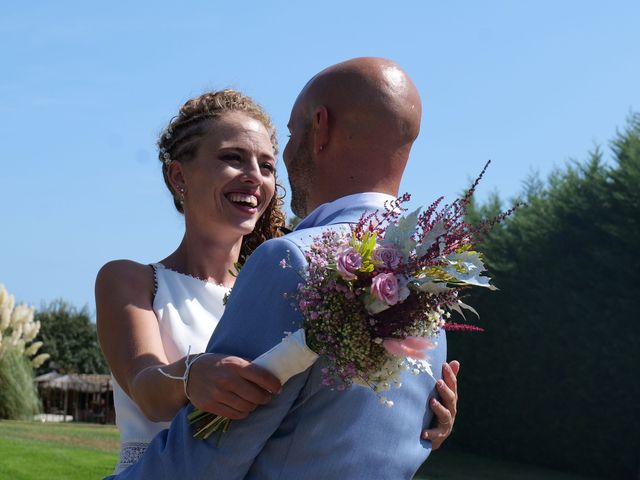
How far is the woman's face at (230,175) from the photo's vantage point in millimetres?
3748

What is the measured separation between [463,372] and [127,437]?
758 inches

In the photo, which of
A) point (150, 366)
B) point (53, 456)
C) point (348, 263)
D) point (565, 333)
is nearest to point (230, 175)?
point (150, 366)

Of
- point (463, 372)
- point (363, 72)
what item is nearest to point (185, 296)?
point (363, 72)

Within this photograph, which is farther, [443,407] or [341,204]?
[443,407]

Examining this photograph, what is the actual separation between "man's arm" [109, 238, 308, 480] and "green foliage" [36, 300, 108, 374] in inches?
1444

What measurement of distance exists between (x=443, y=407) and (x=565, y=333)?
18143 mm

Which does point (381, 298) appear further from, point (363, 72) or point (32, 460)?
point (32, 460)

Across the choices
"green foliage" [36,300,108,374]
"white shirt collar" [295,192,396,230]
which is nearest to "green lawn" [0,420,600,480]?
"white shirt collar" [295,192,396,230]

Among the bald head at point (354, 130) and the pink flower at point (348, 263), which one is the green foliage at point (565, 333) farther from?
the pink flower at point (348, 263)

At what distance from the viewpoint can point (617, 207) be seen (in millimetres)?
19719

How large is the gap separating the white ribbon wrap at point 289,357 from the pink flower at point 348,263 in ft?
0.56

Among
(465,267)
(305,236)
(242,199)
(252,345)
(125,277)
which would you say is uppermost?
(242,199)

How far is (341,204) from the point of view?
2.47 metres

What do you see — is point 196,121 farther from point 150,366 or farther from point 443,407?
point 443,407
